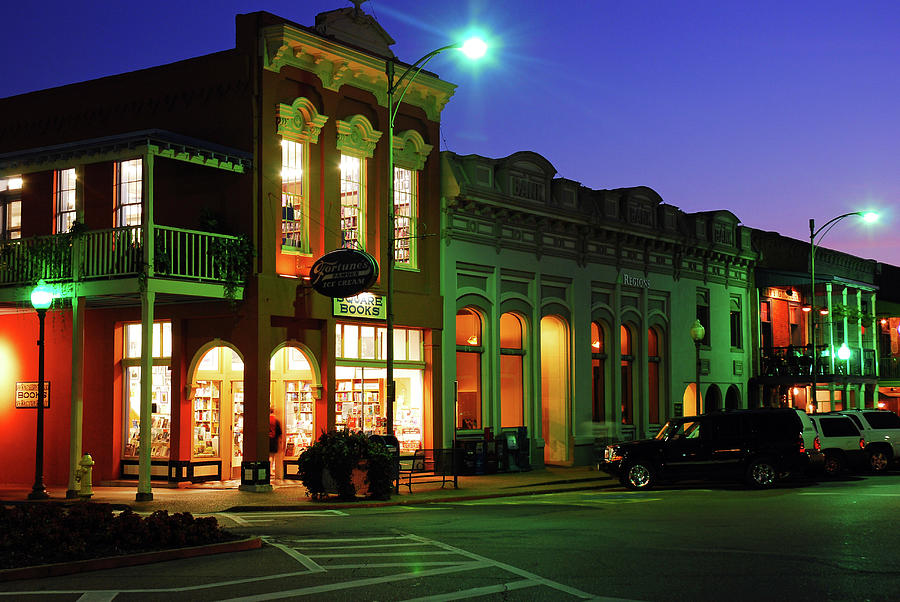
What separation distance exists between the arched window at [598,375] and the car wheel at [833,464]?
308 inches

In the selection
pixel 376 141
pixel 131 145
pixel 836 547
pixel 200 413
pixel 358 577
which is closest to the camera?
pixel 358 577

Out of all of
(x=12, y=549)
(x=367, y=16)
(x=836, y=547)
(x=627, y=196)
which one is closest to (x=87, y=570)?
(x=12, y=549)

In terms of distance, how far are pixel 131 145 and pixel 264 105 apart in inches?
140

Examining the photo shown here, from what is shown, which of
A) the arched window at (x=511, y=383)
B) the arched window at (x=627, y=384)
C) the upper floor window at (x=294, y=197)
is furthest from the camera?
the arched window at (x=627, y=384)

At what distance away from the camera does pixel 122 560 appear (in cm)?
1238

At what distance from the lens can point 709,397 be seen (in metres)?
40.4

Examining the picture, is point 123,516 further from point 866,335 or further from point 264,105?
point 866,335

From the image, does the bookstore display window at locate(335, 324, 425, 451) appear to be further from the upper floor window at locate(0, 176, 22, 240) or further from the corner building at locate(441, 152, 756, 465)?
the upper floor window at locate(0, 176, 22, 240)

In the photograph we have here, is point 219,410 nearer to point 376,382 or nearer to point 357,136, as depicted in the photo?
point 376,382

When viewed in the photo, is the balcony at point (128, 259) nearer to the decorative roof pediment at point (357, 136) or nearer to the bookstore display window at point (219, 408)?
the bookstore display window at point (219, 408)

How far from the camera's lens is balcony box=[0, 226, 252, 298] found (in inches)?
870

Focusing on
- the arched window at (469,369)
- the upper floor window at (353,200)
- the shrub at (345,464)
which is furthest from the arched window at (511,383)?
the shrub at (345,464)

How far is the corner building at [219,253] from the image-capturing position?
2289 centimetres

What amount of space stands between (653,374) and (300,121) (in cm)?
1832
